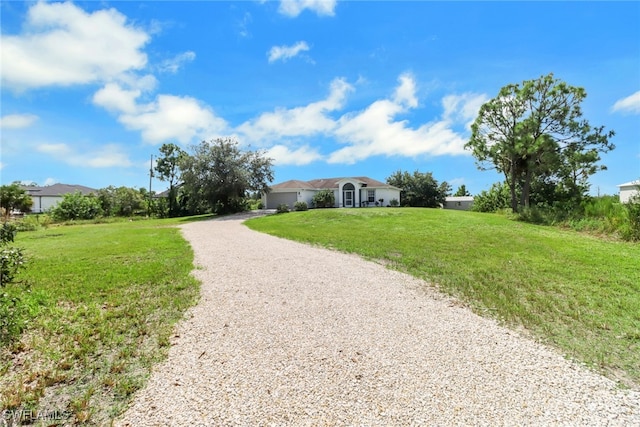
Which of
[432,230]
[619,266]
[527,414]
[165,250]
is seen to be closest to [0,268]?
[165,250]

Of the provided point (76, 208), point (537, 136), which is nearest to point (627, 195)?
point (537, 136)

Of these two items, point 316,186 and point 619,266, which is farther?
point 316,186

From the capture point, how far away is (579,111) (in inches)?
914

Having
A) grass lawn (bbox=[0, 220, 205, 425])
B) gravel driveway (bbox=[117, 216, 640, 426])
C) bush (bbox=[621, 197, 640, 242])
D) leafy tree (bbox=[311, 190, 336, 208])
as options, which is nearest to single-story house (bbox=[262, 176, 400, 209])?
leafy tree (bbox=[311, 190, 336, 208])

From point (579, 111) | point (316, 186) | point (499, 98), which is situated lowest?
point (316, 186)

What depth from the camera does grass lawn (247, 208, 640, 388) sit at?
13.6 feet

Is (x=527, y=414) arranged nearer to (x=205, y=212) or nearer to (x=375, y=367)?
(x=375, y=367)

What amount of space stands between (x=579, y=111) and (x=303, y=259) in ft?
82.7

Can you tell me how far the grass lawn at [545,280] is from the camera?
4145 mm

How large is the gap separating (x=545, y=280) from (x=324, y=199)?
96.5 feet

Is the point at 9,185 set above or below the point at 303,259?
above

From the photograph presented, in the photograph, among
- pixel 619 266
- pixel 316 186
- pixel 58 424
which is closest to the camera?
pixel 58 424

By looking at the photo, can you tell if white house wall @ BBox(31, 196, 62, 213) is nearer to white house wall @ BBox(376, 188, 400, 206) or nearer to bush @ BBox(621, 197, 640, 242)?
white house wall @ BBox(376, 188, 400, 206)

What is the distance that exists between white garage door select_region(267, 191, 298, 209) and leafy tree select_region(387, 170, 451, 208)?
13.8 metres
